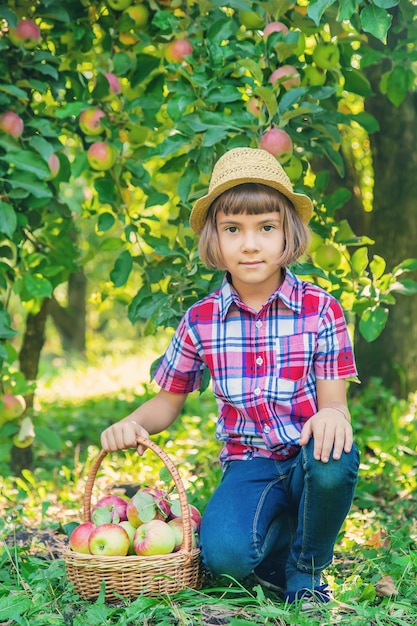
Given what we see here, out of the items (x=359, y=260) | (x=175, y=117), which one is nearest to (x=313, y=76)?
(x=175, y=117)

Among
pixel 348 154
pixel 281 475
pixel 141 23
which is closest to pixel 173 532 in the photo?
pixel 281 475

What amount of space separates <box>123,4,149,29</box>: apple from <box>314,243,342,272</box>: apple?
94 centimetres

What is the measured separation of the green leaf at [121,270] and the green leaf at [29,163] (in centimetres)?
38

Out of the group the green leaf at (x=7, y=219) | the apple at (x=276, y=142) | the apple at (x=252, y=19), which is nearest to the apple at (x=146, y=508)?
the green leaf at (x=7, y=219)

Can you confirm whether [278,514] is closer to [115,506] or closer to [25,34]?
[115,506]

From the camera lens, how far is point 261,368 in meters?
2.06

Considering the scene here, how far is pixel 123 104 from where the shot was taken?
256 centimetres

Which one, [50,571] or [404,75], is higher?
[404,75]

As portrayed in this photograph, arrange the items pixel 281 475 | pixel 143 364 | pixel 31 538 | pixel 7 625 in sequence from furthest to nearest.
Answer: pixel 143 364, pixel 31 538, pixel 281 475, pixel 7 625

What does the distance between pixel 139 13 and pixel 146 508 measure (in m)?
1.56

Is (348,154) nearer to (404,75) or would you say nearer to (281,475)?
(404,75)

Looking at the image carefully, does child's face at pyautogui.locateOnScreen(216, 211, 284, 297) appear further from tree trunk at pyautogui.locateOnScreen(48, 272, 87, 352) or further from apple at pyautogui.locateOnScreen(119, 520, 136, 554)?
tree trunk at pyautogui.locateOnScreen(48, 272, 87, 352)

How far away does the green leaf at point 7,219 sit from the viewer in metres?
2.33

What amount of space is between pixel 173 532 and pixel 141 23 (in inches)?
63.8
